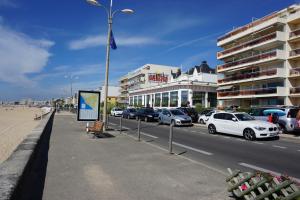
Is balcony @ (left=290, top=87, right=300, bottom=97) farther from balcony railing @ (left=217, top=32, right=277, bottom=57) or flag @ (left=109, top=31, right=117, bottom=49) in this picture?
flag @ (left=109, top=31, right=117, bottom=49)

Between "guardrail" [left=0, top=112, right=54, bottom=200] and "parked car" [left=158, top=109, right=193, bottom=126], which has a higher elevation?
"parked car" [left=158, top=109, right=193, bottom=126]

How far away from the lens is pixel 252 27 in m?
49.6

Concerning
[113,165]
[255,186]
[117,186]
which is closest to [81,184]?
[117,186]

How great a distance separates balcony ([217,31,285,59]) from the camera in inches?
1698

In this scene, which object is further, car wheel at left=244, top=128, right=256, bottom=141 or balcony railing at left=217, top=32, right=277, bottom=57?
balcony railing at left=217, top=32, right=277, bottom=57

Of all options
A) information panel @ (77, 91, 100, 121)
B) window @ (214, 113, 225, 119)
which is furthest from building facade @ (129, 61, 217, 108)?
information panel @ (77, 91, 100, 121)

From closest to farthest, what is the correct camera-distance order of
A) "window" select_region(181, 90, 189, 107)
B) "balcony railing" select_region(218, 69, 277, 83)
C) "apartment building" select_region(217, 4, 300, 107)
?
"apartment building" select_region(217, 4, 300, 107) < "balcony railing" select_region(218, 69, 277, 83) < "window" select_region(181, 90, 189, 107)

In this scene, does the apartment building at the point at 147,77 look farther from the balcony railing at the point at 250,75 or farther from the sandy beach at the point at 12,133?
the sandy beach at the point at 12,133

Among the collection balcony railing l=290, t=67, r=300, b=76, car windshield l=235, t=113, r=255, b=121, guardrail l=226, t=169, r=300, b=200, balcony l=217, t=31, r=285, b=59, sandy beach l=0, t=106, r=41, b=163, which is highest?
balcony l=217, t=31, r=285, b=59

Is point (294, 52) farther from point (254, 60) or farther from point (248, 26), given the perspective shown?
point (248, 26)

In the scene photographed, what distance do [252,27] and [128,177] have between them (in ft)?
156

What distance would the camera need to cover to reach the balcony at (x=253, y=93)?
4225 cm

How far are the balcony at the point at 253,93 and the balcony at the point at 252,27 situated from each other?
9.36 m

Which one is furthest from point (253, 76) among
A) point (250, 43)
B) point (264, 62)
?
point (250, 43)
